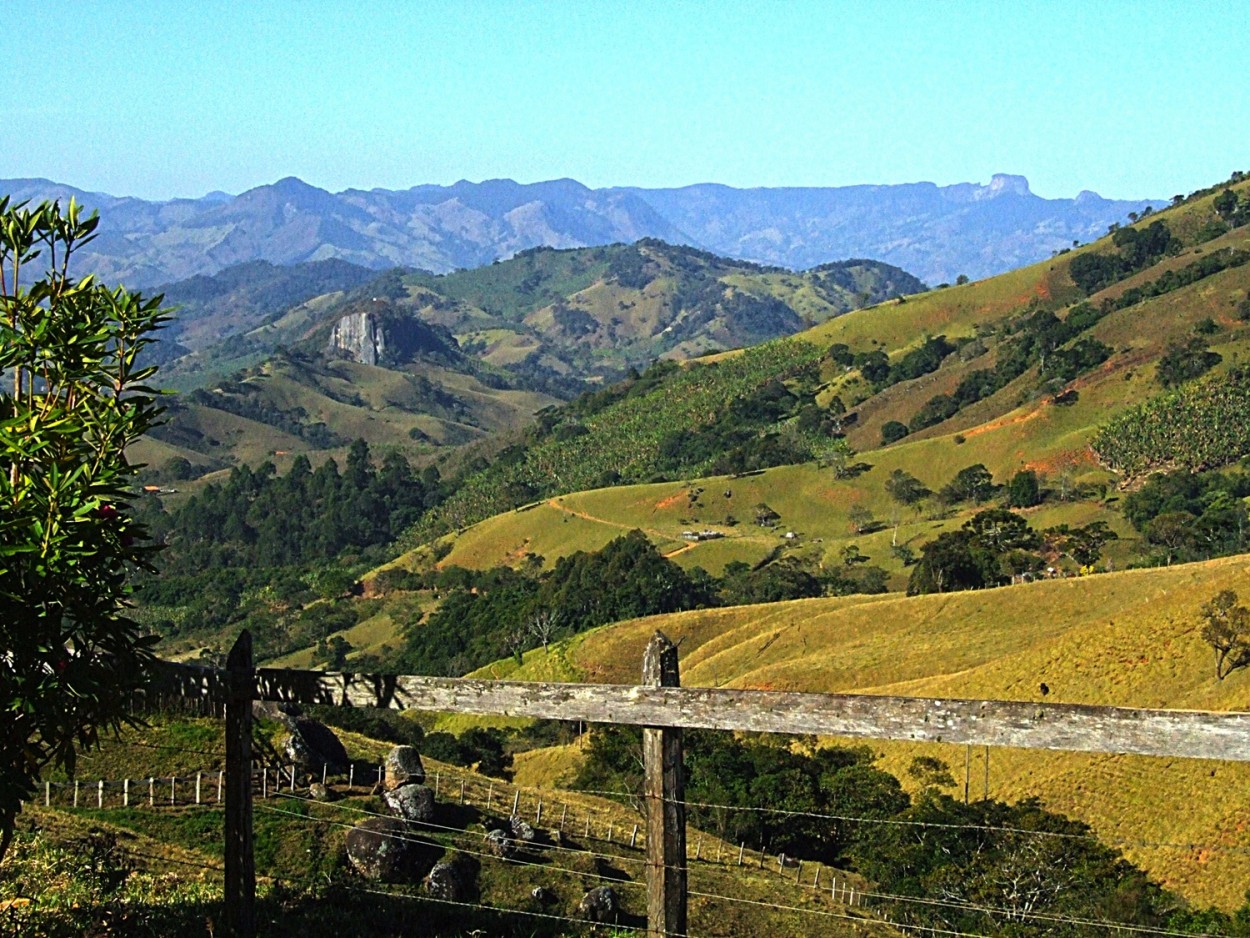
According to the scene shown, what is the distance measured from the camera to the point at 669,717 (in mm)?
7527

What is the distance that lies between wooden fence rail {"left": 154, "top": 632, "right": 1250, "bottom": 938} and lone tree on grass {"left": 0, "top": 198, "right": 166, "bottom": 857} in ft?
4.54

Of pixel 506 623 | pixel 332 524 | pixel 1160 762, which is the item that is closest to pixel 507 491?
pixel 332 524

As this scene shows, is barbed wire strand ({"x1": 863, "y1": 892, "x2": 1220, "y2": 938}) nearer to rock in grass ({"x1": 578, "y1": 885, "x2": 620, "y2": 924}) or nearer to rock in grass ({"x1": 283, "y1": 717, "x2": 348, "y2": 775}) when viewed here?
rock in grass ({"x1": 578, "y1": 885, "x2": 620, "y2": 924})

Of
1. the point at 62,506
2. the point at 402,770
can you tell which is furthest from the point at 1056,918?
the point at 402,770

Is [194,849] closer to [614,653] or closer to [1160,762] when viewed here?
[1160,762]

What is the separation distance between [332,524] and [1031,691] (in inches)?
5982

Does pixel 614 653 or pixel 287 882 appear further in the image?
pixel 614 653

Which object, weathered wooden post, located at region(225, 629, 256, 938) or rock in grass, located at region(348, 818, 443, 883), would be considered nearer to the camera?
weathered wooden post, located at region(225, 629, 256, 938)

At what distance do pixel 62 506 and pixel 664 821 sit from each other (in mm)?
3789

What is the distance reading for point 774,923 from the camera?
50.7 ft

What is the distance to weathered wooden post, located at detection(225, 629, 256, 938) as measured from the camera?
821 centimetres

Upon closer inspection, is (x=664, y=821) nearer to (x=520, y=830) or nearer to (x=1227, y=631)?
(x=520, y=830)

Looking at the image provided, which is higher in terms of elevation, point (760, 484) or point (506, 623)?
point (760, 484)

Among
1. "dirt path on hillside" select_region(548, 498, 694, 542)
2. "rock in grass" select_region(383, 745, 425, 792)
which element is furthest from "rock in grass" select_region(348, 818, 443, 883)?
"dirt path on hillside" select_region(548, 498, 694, 542)
